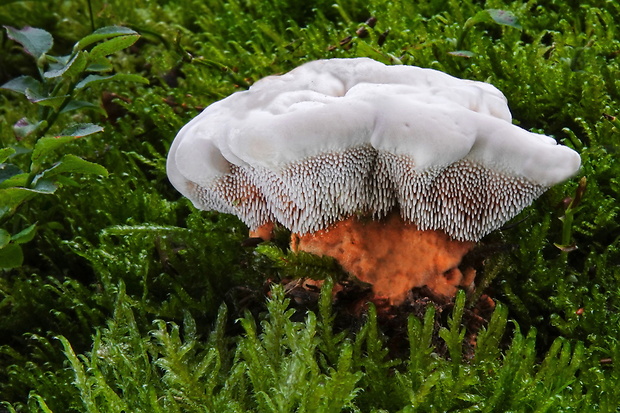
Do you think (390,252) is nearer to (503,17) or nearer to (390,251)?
(390,251)

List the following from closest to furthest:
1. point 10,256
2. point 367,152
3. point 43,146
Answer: point 367,152, point 43,146, point 10,256

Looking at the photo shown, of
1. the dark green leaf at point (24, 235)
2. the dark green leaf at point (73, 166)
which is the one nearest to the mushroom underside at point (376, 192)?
the dark green leaf at point (73, 166)

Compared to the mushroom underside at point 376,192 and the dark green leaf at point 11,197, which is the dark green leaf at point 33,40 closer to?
the dark green leaf at point 11,197

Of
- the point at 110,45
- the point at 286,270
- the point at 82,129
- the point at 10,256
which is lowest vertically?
the point at 10,256

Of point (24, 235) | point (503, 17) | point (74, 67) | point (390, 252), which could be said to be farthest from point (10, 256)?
point (503, 17)

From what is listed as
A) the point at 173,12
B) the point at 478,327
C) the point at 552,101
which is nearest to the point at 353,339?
the point at 478,327

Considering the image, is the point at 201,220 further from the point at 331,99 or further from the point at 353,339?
the point at 331,99
